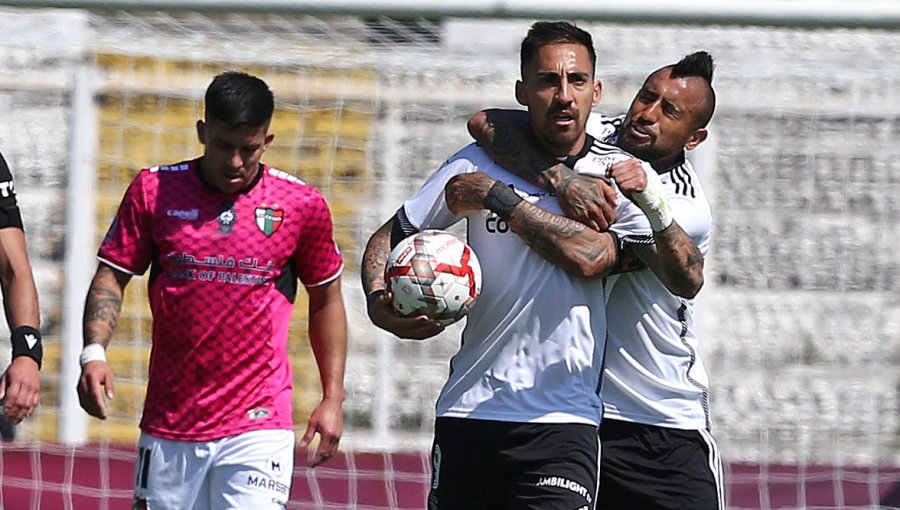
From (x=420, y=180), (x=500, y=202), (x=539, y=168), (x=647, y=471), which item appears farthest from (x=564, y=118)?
(x=420, y=180)

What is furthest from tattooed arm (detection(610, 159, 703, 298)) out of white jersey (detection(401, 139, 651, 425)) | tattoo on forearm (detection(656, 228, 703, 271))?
white jersey (detection(401, 139, 651, 425))

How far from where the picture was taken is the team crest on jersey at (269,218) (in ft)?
17.7

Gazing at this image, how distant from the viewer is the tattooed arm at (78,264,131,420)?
16.5 ft

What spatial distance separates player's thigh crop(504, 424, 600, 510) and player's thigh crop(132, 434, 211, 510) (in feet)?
4.23

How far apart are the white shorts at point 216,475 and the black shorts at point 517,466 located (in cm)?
87

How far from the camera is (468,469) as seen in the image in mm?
4566

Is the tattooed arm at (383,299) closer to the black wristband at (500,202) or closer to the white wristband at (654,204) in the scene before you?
the black wristband at (500,202)

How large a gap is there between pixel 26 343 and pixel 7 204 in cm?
47

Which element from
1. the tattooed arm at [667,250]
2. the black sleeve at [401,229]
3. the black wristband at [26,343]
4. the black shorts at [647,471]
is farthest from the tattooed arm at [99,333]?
the tattooed arm at [667,250]

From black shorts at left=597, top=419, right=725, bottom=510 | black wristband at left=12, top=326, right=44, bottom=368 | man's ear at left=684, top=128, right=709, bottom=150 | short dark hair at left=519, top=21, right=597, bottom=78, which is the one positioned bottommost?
black shorts at left=597, top=419, right=725, bottom=510

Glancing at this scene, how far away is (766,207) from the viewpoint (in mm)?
9141

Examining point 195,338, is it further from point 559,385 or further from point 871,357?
point 871,357

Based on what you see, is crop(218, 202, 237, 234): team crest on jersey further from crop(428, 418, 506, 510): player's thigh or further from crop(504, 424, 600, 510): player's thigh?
crop(504, 424, 600, 510): player's thigh

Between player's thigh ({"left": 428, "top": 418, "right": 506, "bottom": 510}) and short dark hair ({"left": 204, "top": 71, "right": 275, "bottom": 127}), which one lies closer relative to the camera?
player's thigh ({"left": 428, "top": 418, "right": 506, "bottom": 510})
